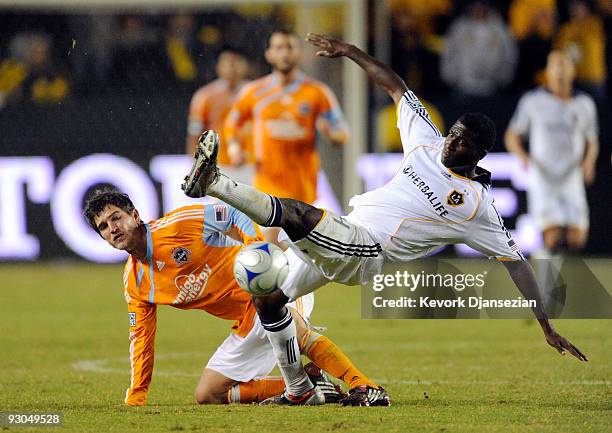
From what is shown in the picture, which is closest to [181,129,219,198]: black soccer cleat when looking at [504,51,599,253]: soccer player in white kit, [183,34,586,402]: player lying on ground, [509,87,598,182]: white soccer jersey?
[183,34,586,402]: player lying on ground

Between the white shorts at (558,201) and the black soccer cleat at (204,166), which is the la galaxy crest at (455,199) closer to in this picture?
the black soccer cleat at (204,166)

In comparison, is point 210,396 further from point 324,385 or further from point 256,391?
point 324,385

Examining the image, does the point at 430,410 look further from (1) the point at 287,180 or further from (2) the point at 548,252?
(2) the point at 548,252

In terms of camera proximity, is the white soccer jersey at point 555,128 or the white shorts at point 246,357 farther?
the white soccer jersey at point 555,128

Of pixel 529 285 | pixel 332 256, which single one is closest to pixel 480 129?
pixel 529 285

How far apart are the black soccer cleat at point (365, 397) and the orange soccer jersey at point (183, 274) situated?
2.42 feet

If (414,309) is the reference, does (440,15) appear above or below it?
above

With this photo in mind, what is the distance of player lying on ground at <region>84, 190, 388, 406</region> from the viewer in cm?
697

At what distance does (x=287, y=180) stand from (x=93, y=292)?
2.70m

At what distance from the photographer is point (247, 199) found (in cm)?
646

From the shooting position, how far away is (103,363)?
367 inches

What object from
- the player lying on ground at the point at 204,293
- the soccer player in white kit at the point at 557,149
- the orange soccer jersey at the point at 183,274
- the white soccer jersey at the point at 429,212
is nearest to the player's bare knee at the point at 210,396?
the player lying on ground at the point at 204,293

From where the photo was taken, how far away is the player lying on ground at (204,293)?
22.9ft

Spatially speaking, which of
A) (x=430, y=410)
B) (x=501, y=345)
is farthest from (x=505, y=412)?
(x=501, y=345)
